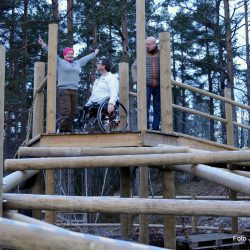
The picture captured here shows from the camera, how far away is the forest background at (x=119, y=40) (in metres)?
18.3

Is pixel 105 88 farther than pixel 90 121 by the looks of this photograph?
No

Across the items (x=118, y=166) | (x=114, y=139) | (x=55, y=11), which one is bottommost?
(x=118, y=166)

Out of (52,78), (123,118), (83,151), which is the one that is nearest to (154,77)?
(123,118)

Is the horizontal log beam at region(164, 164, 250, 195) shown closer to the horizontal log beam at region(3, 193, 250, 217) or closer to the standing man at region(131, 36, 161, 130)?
the horizontal log beam at region(3, 193, 250, 217)

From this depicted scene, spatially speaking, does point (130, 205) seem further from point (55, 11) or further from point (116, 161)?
point (55, 11)

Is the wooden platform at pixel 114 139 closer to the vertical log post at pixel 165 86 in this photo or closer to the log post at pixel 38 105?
the vertical log post at pixel 165 86

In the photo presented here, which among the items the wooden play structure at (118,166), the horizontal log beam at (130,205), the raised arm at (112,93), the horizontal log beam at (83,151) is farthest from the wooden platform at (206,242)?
the horizontal log beam at (130,205)

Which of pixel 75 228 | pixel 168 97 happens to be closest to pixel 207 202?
pixel 168 97

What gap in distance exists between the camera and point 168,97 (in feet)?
19.0

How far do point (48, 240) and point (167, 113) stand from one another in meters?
3.76

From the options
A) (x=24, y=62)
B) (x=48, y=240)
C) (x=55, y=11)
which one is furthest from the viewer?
(x=24, y=62)

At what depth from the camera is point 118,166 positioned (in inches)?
177

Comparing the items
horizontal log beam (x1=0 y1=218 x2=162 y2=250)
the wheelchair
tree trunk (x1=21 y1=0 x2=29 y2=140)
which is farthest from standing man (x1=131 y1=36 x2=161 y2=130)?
tree trunk (x1=21 y1=0 x2=29 y2=140)

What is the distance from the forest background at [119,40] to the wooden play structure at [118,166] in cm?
691
